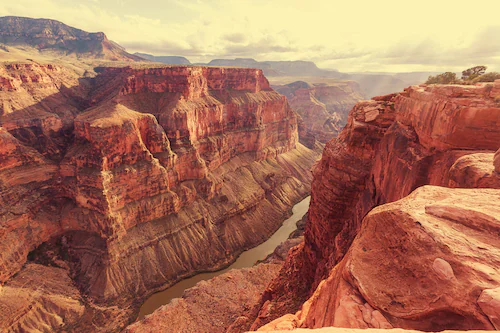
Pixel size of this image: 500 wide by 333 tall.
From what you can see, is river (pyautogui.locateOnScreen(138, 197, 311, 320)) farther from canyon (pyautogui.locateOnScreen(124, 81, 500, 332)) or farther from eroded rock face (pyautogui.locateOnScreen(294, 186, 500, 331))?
eroded rock face (pyautogui.locateOnScreen(294, 186, 500, 331))

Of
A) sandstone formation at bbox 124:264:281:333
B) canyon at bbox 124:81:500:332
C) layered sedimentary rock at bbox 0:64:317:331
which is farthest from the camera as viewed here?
layered sedimentary rock at bbox 0:64:317:331

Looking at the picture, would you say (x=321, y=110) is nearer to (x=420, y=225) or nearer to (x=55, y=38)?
(x=420, y=225)

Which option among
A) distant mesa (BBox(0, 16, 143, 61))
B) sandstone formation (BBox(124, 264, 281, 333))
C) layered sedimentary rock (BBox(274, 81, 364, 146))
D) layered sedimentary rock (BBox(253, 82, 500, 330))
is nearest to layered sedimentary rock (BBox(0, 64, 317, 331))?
sandstone formation (BBox(124, 264, 281, 333))

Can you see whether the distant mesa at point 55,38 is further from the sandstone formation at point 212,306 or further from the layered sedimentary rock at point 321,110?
the sandstone formation at point 212,306

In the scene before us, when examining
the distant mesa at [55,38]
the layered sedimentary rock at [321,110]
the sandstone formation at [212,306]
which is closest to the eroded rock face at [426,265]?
the sandstone formation at [212,306]

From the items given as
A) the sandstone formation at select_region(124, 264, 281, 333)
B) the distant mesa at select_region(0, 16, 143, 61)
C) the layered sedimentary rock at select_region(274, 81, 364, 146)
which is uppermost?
the distant mesa at select_region(0, 16, 143, 61)

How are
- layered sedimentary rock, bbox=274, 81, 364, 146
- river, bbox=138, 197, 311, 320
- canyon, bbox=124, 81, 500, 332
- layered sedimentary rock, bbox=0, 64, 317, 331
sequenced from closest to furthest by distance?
canyon, bbox=124, 81, 500, 332 → layered sedimentary rock, bbox=0, 64, 317, 331 → river, bbox=138, 197, 311, 320 → layered sedimentary rock, bbox=274, 81, 364, 146
